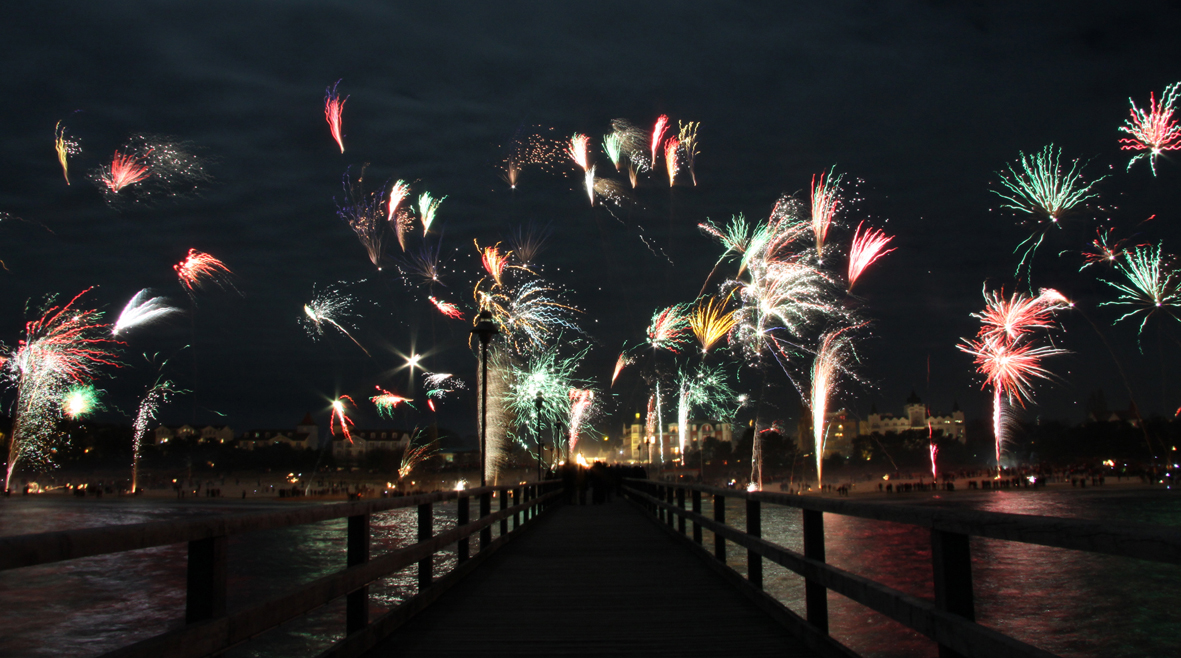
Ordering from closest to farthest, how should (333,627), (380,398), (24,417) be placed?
(333,627), (380,398), (24,417)

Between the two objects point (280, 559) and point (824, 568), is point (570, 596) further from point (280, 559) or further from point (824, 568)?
point (280, 559)

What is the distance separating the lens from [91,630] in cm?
1634

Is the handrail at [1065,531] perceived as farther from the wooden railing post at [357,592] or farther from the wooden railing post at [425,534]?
the wooden railing post at [425,534]

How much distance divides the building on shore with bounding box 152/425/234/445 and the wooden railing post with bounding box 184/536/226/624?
575 feet

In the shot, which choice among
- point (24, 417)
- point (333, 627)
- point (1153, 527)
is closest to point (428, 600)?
point (1153, 527)

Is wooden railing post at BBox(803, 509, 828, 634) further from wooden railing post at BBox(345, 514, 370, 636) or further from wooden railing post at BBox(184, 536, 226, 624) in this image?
wooden railing post at BBox(184, 536, 226, 624)

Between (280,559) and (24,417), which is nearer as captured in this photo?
(280,559)

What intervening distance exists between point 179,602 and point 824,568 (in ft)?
62.5

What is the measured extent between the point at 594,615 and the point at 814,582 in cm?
214

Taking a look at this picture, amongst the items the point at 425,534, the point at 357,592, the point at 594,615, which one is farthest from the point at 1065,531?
the point at 425,534

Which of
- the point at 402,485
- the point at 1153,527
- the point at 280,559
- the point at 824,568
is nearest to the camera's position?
the point at 1153,527

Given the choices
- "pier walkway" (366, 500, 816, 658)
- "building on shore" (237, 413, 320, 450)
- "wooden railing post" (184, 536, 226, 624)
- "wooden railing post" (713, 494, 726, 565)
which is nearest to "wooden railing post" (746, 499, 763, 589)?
"pier walkway" (366, 500, 816, 658)

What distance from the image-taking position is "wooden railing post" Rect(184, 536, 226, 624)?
3.12m

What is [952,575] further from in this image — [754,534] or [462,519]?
[462,519]
